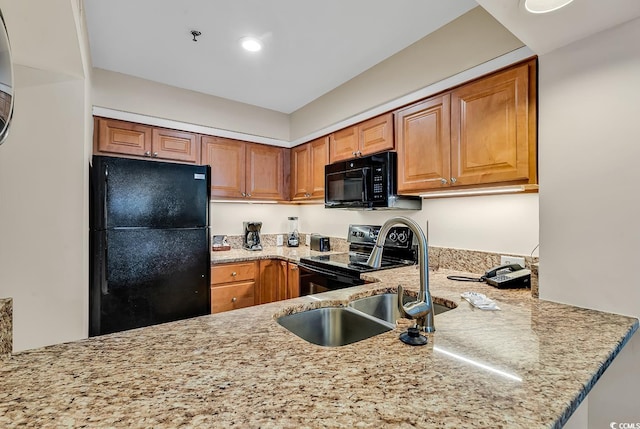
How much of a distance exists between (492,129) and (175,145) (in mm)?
2535

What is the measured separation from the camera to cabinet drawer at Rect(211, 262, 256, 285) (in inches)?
103

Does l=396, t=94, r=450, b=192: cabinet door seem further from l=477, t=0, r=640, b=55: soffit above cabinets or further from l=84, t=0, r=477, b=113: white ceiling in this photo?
l=477, t=0, r=640, b=55: soffit above cabinets

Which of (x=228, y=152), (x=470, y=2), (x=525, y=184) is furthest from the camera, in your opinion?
(x=228, y=152)

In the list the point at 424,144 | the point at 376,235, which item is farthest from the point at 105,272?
the point at 424,144

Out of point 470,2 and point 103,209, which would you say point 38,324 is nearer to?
point 103,209

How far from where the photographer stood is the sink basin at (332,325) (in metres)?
1.22

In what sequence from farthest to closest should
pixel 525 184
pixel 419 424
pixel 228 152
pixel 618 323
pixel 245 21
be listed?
pixel 228 152
pixel 245 21
pixel 525 184
pixel 618 323
pixel 419 424

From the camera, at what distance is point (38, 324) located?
63.4 inches

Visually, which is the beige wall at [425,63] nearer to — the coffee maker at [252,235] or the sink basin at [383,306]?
A: the coffee maker at [252,235]

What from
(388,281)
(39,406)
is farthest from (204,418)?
(388,281)

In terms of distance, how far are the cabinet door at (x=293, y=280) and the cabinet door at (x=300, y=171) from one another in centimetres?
82

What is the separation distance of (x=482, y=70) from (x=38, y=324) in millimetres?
2788

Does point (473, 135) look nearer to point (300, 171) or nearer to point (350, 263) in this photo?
point (350, 263)

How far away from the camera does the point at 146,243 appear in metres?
2.04
